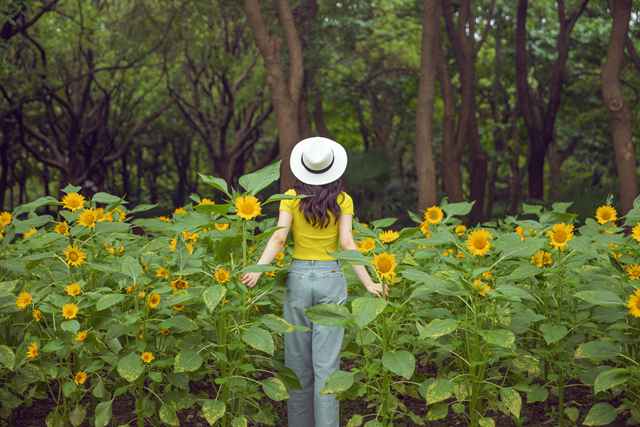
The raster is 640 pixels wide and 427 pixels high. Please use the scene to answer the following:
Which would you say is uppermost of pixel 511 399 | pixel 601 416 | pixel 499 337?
pixel 499 337

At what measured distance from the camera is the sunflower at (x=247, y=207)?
368 centimetres

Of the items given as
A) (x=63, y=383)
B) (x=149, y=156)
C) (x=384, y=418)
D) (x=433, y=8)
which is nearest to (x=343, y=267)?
(x=384, y=418)

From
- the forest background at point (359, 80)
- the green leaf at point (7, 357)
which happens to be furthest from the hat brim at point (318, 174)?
the forest background at point (359, 80)

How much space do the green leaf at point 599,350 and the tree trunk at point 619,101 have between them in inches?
271

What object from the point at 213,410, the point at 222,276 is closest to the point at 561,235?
the point at 222,276

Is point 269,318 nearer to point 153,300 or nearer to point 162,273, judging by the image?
point 153,300

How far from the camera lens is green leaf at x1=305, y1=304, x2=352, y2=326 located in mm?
3732

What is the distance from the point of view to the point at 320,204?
13.8 feet

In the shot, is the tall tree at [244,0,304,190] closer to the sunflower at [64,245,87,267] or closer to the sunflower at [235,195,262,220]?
the sunflower at [64,245,87,267]

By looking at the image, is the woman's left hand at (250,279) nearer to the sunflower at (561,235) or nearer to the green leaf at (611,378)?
the sunflower at (561,235)

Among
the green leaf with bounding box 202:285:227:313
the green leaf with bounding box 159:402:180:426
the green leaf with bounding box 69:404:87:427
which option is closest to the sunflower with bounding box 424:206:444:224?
the green leaf with bounding box 202:285:227:313

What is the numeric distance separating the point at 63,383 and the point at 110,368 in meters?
0.26

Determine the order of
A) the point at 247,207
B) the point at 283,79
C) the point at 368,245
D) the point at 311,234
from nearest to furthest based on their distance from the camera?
the point at 247,207 < the point at 311,234 < the point at 368,245 < the point at 283,79

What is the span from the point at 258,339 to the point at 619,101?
25.2 ft
